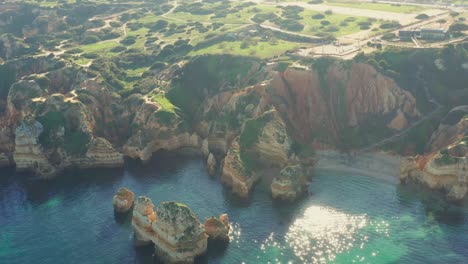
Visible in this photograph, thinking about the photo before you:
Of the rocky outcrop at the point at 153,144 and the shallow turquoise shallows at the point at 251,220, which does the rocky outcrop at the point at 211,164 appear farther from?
the rocky outcrop at the point at 153,144

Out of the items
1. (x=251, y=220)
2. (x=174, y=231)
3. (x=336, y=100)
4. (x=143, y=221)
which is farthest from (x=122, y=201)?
(x=336, y=100)

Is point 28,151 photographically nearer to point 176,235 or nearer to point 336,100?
point 176,235

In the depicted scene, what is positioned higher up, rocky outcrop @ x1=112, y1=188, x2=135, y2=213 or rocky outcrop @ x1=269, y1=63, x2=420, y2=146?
rocky outcrop @ x1=269, y1=63, x2=420, y2=146

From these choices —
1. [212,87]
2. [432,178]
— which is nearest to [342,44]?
[212,87]

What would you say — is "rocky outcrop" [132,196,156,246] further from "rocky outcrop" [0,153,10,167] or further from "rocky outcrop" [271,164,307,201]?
"rocky outcrop" [0,153,10,167]

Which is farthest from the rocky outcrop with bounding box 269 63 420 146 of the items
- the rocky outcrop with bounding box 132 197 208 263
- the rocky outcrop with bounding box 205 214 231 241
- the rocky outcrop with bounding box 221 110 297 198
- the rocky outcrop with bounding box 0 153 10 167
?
the rocky outcrop with bounding box 0 153 10 167

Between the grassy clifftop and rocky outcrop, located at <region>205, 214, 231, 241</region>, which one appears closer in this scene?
rocky outcrop, located at <region>205, 214, 231, 241</region>
